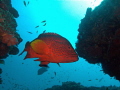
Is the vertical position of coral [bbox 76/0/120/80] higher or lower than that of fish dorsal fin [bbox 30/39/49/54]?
higher

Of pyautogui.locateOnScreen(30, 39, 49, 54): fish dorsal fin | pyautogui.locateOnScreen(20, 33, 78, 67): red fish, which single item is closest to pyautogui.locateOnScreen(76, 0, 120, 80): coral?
pyautogui.locateOnScreen(20, 33, 78, 67): red fish

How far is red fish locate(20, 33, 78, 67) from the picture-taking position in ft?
4.99

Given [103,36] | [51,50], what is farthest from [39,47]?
[103,36]

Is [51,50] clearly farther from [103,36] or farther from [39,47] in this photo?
[103,36]

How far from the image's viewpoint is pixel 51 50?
1556mm

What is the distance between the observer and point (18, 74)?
77.1 metres

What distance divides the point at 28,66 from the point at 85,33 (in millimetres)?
91313

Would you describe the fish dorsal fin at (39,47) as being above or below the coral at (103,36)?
below

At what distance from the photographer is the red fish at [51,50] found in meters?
1.52

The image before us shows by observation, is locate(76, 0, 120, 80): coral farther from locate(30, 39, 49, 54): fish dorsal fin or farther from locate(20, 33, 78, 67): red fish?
locate(30, 39, 49, 54): fish dorsal fin

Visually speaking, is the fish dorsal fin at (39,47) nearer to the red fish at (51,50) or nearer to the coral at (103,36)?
the red fish at (51,50)

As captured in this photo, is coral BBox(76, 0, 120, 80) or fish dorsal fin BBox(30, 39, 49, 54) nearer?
fish dorsal fin BBox(30, 39, 49, 54)

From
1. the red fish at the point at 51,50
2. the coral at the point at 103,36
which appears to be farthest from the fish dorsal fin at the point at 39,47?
the coral at the point at 103,36

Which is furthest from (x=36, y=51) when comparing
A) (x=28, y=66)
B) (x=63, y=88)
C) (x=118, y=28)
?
(x=28, y=66)
